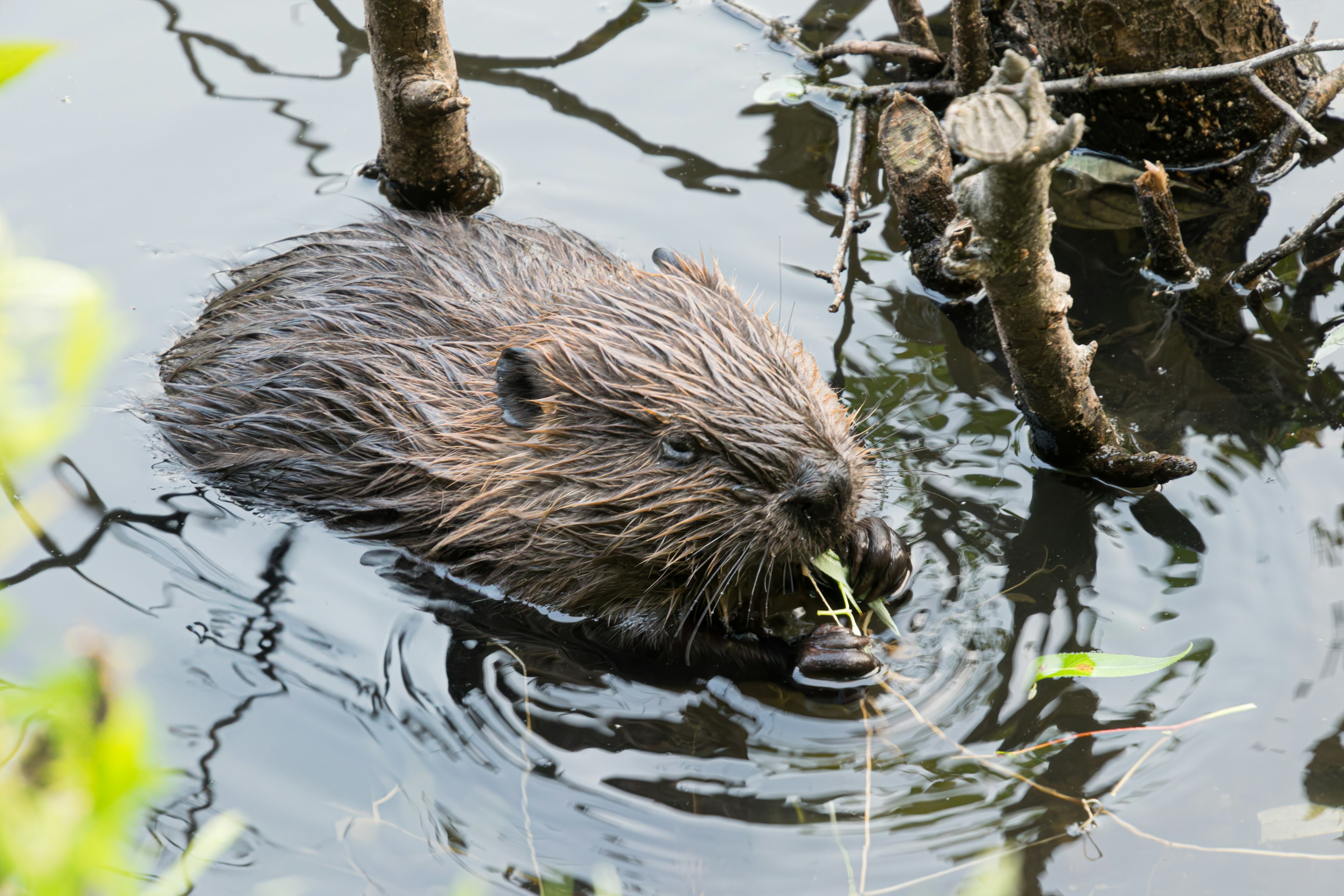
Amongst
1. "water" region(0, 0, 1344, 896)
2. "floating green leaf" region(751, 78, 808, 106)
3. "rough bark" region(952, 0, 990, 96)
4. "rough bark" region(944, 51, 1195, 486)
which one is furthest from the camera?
"floating green leaf" region(751, 78, 808, 106)

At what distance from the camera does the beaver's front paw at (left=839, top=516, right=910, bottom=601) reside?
→ 3041mm

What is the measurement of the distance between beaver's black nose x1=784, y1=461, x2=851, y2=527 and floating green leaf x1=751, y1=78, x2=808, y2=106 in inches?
109

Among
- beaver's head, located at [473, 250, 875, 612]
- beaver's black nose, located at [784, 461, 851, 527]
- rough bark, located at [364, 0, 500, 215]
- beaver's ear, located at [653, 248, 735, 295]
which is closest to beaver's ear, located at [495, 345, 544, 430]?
beaver's head, located at [473, 250, 875, 612]

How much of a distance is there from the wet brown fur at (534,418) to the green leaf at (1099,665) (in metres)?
0.62

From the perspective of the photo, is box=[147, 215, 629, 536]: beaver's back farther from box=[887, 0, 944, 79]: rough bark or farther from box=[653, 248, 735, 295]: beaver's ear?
box=[887, 0, 944, 79]: rough bark

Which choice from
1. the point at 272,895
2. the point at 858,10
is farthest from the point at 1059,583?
the point at 858,10

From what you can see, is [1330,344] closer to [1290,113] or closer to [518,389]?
[1290,113]

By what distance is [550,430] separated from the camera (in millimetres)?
3004

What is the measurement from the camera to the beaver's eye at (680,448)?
2.83 meters

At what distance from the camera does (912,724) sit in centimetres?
282

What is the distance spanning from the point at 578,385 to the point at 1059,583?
4.84 feet

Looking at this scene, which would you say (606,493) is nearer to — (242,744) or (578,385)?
(578,385)

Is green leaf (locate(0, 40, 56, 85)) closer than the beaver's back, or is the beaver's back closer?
green leaf (locate(0, 40, 56, 85))

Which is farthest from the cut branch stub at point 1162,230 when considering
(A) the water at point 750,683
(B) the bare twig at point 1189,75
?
(B) the bare twig at point 1189,75
